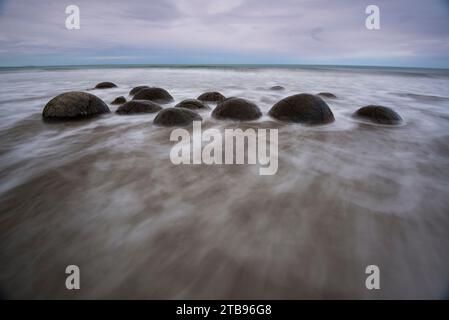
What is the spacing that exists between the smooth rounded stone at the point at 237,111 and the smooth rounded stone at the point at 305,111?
1.49 feet

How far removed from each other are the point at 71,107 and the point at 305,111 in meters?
4.14

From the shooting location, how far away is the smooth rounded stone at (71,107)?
4449mm

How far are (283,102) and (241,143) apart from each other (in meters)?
1.84

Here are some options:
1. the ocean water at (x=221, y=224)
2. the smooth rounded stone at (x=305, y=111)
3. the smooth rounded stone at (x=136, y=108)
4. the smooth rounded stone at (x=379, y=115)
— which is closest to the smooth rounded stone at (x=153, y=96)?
the smooth rounded stone at (x=136, y=108)

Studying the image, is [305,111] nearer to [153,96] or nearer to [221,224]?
[221,224]

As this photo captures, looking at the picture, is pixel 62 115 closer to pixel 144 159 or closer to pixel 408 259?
pixel 144 159

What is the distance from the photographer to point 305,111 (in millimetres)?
4312

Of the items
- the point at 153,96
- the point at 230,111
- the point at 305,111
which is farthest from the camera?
the point at 153,96

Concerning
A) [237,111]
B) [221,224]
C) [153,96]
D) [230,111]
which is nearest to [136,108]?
[153,96]

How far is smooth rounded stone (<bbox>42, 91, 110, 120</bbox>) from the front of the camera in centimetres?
445

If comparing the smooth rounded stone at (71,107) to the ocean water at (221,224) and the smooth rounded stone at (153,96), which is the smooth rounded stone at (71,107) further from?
the smooth rounded stone at (153,96)

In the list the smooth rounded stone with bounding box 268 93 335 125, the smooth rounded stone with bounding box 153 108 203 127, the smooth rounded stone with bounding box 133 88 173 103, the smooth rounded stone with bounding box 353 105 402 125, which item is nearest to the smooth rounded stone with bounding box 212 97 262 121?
the smooth rounded stone with bounding box 268 93 335 125
